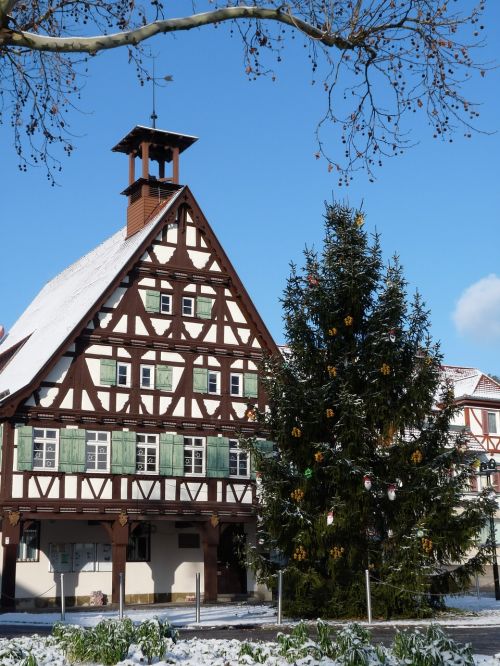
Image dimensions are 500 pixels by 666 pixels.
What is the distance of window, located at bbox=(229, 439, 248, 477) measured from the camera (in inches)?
1401

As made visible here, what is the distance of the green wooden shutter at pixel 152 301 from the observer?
A: 3509cm

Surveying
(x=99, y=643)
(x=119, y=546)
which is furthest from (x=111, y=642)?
(x=119, y=546)

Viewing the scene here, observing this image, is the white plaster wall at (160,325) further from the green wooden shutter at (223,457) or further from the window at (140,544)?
the window at (140,544)

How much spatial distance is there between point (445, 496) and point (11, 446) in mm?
13897

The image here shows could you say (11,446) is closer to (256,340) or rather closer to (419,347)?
(256,340)

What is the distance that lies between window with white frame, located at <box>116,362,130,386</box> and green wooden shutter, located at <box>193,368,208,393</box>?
2.44 meters

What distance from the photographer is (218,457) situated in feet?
115

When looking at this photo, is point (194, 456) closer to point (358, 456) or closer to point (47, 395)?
point (47, 395)

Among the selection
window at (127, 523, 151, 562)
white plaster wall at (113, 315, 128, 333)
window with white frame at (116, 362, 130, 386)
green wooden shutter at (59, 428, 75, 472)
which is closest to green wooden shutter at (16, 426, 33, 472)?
green wooden shutter at (59, 428, 75, 472)

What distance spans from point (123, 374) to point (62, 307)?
603cm

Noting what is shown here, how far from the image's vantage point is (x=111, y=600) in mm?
33344

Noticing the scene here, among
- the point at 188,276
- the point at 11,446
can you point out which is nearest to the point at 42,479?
the point at 11,446

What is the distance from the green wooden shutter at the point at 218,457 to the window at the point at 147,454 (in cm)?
188

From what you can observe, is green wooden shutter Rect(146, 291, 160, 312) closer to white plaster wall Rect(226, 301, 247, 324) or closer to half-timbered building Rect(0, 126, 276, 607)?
half-timbered building Rect(0, 126, 276, 607)
